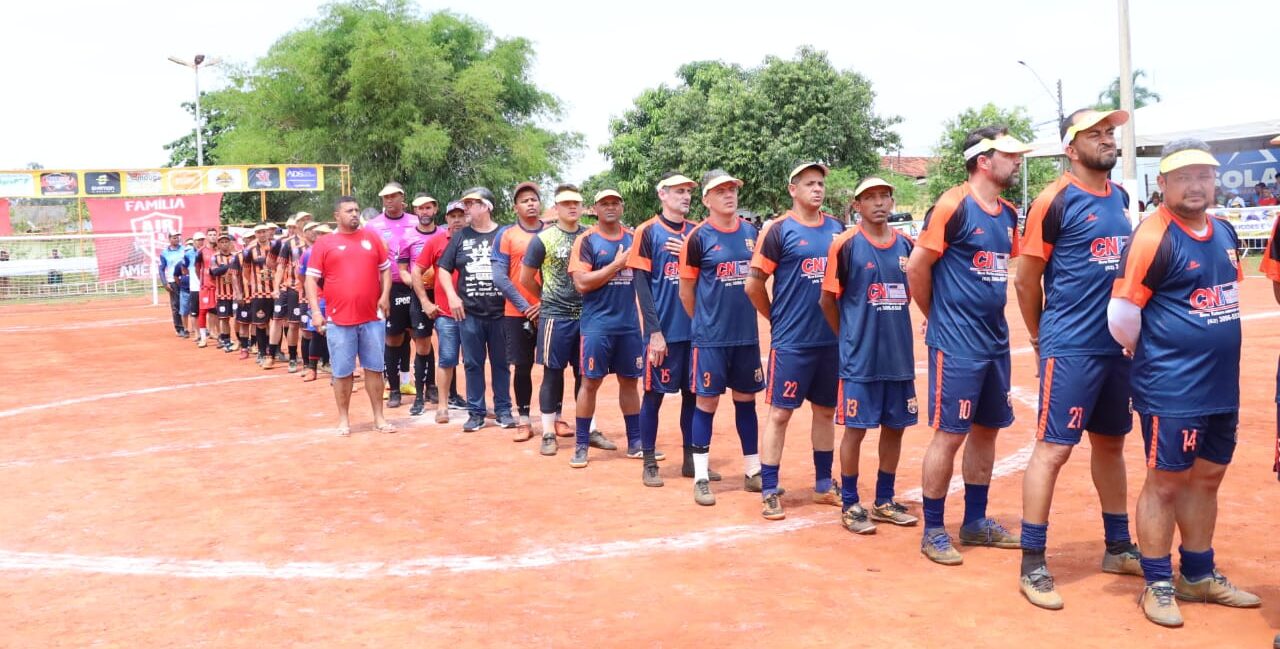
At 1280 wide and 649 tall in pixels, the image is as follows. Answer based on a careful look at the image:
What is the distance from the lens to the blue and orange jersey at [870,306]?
6.62m

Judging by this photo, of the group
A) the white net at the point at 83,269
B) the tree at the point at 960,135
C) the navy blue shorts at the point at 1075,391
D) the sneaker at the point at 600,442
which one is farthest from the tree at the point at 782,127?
the navy blue shorts at the point at 1075,391

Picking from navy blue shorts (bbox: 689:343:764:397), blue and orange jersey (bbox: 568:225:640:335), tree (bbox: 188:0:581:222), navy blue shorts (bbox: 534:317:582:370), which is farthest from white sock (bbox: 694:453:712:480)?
tree (bbox: 188:0:581:222)

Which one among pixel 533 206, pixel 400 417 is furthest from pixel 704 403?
pixel 400 417

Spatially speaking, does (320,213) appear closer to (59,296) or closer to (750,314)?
(59,296)

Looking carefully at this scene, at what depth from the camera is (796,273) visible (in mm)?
7078

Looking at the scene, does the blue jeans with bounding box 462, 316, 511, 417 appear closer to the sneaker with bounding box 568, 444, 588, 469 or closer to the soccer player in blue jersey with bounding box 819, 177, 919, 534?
the sneaker with bounding box 568, 444, 588, 469

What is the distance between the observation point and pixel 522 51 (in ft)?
175

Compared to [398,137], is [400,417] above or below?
below

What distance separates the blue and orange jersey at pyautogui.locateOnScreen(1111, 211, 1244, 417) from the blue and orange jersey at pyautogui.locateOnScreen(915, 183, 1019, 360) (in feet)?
3.37

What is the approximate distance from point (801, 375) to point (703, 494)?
3.60 feet

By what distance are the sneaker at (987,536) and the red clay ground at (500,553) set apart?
0.08m

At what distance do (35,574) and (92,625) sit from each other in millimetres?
1175

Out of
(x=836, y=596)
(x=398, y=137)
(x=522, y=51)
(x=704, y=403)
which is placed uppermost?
(x=522, y=51)

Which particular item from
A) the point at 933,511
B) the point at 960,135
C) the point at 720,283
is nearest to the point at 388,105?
the point at 960,135
